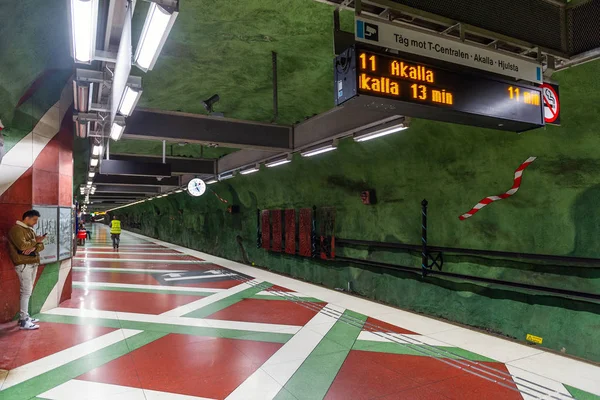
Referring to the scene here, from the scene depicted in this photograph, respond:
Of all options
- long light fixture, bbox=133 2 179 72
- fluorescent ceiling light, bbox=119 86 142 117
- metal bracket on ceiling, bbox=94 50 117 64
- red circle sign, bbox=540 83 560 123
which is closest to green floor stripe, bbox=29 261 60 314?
fluorescent ceiling light, bbox=119 86 142 117

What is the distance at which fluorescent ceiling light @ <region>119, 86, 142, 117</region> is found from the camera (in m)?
4.58

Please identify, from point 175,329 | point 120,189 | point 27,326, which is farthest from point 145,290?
point 120,189

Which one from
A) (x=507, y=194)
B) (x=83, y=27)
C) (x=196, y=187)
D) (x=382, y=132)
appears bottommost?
(x=507, y=194)

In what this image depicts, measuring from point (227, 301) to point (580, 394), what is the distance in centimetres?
576

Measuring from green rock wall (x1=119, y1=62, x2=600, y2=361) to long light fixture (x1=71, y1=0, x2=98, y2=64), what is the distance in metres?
4.76

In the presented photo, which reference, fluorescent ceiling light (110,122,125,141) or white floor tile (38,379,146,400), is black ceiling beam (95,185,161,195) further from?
white floor tile (38,379,146,400)

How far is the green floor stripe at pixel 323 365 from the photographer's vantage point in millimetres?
3719

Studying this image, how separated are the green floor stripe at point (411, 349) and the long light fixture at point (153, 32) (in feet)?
13.4

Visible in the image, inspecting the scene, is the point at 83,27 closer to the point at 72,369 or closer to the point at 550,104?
the point at 72,369

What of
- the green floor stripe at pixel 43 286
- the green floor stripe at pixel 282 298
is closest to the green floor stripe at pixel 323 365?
the green floor stripe at pixel 282 298

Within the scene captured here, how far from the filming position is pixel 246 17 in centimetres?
449

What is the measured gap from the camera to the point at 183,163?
520 inches

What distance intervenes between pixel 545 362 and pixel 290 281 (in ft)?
21.0

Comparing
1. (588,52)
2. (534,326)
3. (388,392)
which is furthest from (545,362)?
(588,52)
